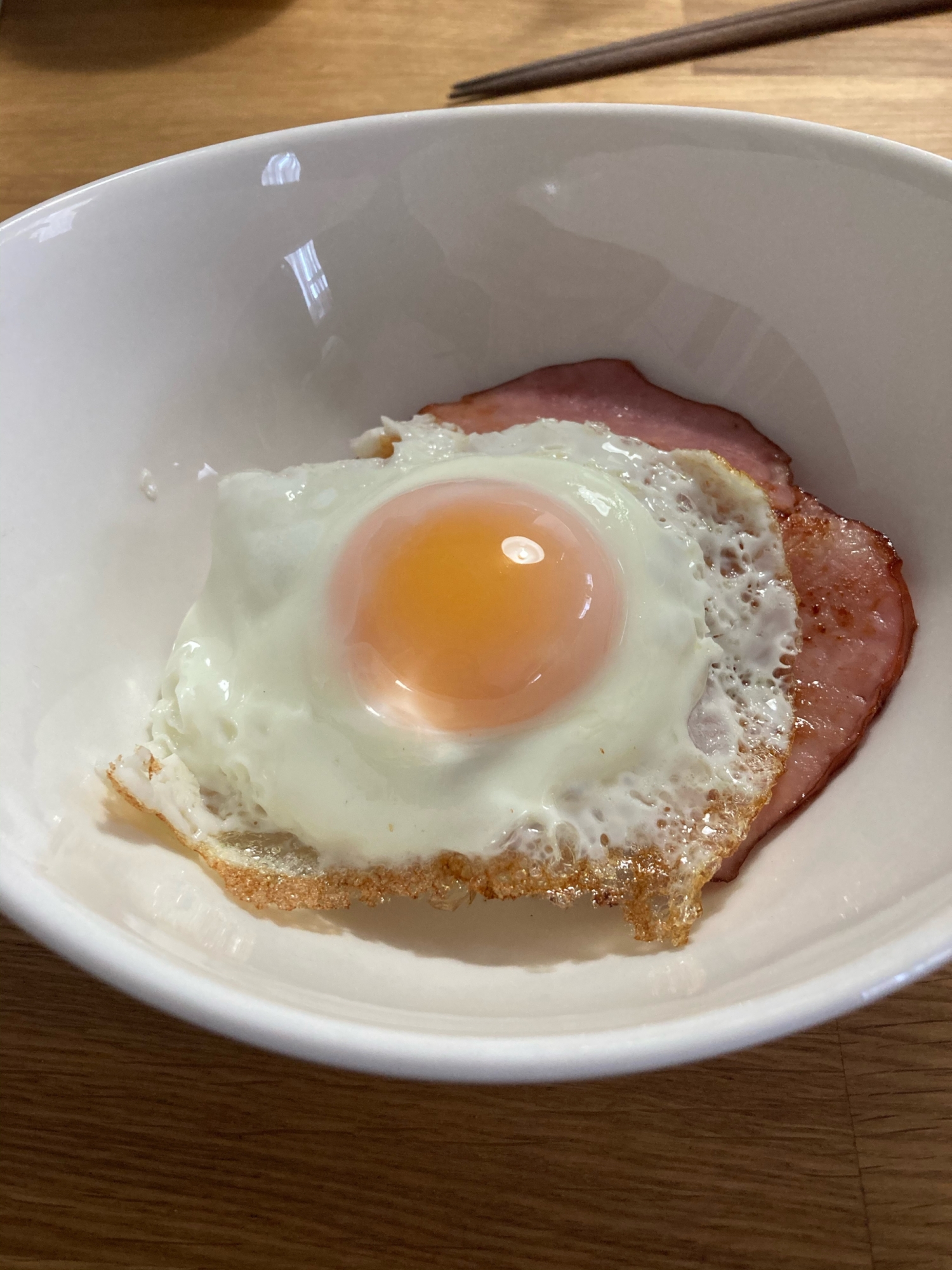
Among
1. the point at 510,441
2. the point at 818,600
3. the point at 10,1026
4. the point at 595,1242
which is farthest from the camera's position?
the point at 510,441

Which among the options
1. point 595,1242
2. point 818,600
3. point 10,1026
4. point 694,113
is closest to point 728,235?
point 694,113

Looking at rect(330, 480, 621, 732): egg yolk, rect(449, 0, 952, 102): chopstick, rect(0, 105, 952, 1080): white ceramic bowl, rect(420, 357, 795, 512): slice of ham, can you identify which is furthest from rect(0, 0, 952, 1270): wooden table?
rect(449, 0, 952, 102): chopstick

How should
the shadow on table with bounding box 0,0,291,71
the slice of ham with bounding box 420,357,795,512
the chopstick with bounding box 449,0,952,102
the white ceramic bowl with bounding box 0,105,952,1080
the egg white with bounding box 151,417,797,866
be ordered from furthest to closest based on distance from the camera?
1. the shadow on table with bounding box 0,0,291,71
2. the chopstick with bounding box 449,0,952,102
3. the slice of ham with bounding box 420,357,795,512
4. the egg white with bounding box 151,417,797,866
5. the white ceramic bowl with bounding box 0,105,952,1080

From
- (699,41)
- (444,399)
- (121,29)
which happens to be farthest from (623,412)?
(121,29)

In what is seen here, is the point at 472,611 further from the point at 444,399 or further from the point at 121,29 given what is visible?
the point at 121,29

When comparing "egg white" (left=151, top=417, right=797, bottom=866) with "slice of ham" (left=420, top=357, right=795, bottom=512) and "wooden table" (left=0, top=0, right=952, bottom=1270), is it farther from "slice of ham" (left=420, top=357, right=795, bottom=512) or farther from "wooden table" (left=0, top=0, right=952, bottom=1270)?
"wooden table" (left=0, top=0, right=952, bottom=1270)

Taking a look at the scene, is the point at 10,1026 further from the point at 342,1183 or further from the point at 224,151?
the point at 224,151
